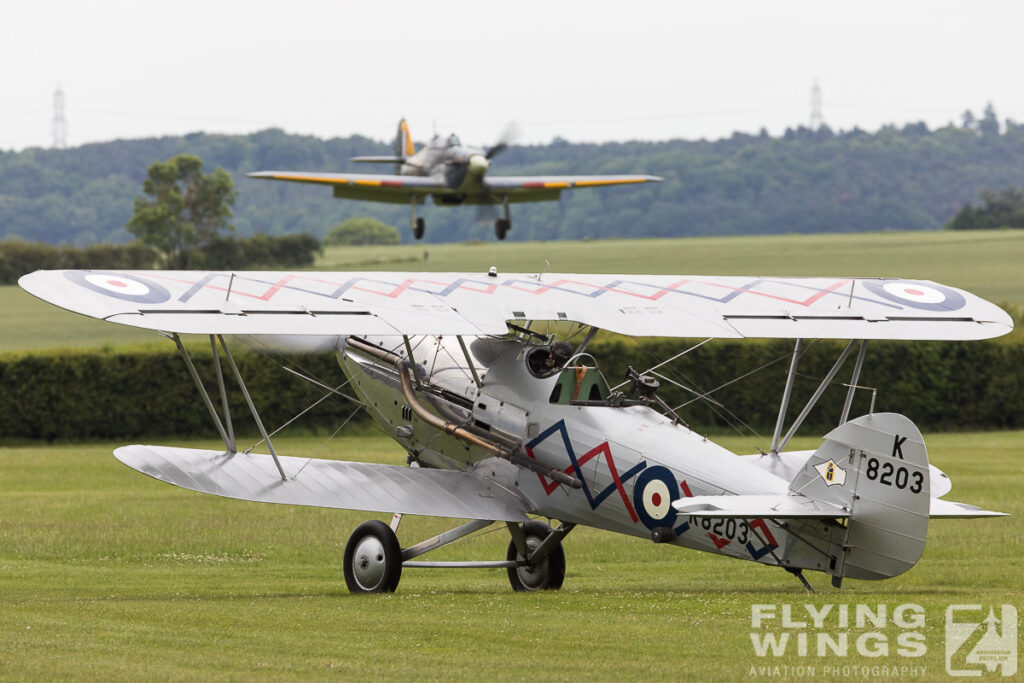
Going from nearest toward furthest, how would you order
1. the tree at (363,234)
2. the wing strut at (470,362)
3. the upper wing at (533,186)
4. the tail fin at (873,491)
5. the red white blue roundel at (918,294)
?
the tail fin at (873,491) → the wing strut at (470,362) → the red white blue roundel at (918,294) → the upper wing at (533,186) → the tree at (363,234)

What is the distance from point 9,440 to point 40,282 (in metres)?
22.7

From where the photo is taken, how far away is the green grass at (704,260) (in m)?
58.1

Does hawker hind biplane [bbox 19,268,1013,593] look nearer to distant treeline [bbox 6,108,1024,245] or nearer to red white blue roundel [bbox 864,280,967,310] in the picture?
red white blue roundel [bbox 864,280,967,310]

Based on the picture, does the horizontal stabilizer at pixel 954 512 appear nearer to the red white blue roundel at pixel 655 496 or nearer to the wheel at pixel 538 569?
the red white blue roundel at pixel 655 496

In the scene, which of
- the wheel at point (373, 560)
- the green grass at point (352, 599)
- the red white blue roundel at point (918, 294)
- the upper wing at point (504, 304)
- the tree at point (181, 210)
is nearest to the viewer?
the green grass at point (352, 599)

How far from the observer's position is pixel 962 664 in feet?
25.8

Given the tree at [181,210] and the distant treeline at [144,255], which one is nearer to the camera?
the distant treeline at [144,255]

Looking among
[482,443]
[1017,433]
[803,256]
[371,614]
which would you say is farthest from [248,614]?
[803,256]

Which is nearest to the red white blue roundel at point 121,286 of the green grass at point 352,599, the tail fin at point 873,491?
the green grass at point 352,599

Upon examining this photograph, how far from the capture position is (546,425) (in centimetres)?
1129

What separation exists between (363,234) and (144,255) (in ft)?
89.5

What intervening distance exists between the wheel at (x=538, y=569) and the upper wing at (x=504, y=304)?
1.75 meters

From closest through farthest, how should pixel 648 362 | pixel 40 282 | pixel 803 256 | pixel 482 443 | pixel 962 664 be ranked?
pixel 962 664, pixel 40 282, pixel 482 443, pixel 648 362, pixel 803 256

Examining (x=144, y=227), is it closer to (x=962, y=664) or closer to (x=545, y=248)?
(x=545, y=248)
